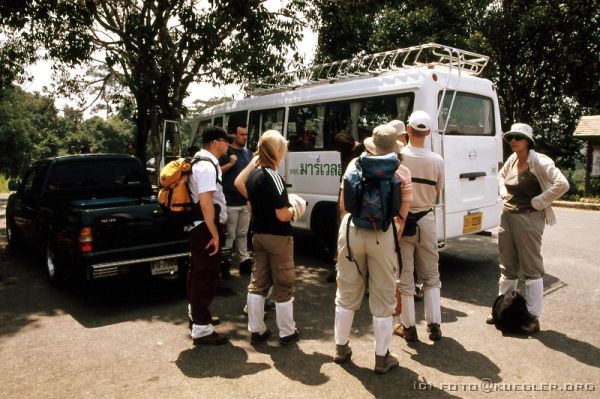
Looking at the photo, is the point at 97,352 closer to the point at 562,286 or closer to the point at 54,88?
the point at 562,286

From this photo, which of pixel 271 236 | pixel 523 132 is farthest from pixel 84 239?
pixel 523 132

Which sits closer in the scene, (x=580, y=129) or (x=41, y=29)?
(x=41, y=29)

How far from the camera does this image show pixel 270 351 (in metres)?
3.93

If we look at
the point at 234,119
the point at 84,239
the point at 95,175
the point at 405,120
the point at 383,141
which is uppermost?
the point at 234,119

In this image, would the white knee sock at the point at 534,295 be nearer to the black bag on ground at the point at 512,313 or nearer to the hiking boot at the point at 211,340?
the black bag on ground at the point at 512,313

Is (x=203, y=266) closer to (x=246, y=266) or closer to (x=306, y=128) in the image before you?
(x=246, y=266)

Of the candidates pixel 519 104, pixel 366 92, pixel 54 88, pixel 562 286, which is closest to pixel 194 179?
pixel 366 92

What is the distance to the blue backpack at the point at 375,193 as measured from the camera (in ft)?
10.7

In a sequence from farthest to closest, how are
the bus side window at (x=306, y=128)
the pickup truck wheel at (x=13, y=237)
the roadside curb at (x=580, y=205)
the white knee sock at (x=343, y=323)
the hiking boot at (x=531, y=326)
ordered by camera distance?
the roadside curb at (x=580, y=205)
the pickup truck wheel at (x=13, y=237)
the bus side window at (x=306, y=128)
the hiking boot at (x=531, y=326)
the white knee sock at (x=343, y=323)

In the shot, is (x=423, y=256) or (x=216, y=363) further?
(x=423, y=256)

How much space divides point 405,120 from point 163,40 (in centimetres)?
722

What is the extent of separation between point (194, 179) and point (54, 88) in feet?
51.3

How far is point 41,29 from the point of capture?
12.0m

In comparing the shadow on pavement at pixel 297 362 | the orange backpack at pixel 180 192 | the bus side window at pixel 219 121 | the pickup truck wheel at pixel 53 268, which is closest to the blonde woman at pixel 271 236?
the shadow on pavement at pixel 297 362
